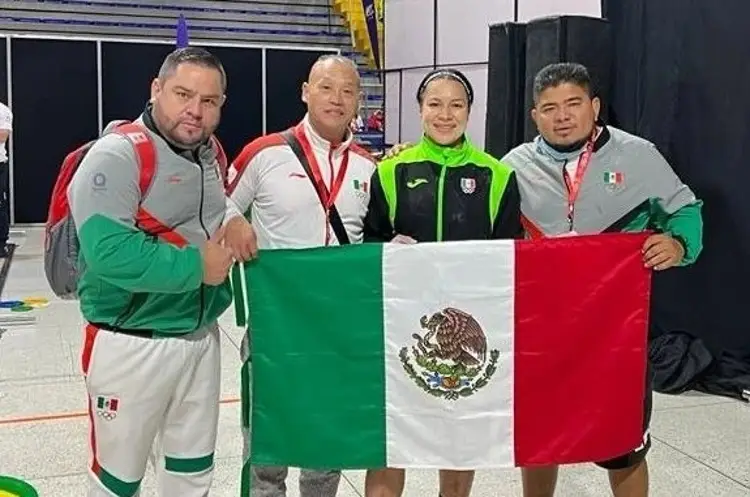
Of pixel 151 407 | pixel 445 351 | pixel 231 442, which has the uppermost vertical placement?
pixel 445 351

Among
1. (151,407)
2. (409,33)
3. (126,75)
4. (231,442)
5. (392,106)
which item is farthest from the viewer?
(392,106)

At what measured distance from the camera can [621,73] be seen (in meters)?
5.35

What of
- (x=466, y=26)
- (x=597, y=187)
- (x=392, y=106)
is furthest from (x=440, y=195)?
(x=392, y=106)

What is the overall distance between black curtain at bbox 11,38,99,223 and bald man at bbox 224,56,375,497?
8741 millimetres

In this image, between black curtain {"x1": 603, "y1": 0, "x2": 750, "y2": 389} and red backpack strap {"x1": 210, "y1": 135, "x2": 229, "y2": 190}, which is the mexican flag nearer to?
red backpack strap {"x1": 210, "y1": 135, "x2": 229, "y2": 190}

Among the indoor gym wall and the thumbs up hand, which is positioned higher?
the indoor gym wall

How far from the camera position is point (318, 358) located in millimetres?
2498

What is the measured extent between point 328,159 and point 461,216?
0.44 meters

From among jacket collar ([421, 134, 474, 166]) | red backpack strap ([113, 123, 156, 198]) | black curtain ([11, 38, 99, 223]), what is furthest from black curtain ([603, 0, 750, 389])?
black curtain ([11, 38, 99, 223])

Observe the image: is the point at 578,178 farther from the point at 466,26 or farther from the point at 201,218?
the point at 466,26

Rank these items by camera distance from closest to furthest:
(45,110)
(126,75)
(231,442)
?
(231,442), (45,110), (126,75)

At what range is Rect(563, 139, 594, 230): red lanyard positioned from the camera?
8.66 feet

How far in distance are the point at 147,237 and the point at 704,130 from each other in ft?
12.1

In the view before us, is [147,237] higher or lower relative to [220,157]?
lower
